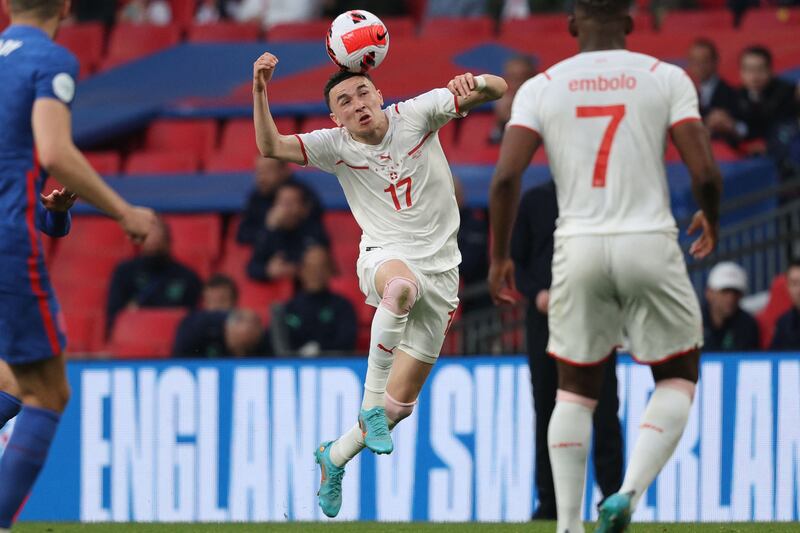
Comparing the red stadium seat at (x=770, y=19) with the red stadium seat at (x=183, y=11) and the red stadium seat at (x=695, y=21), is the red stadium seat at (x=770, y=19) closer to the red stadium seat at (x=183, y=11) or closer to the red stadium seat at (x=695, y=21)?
the red stadium seat at (x=695, y=21)

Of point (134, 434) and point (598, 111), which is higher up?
point (598, 111)

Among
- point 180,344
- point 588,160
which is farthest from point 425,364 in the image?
point 180,344

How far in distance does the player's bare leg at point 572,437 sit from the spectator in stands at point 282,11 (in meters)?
11.8

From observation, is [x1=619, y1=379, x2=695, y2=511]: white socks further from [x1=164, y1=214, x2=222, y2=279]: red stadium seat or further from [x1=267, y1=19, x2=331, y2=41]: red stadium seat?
[x1=267, y1=19, x2=331, y2=41]: red stadium seat

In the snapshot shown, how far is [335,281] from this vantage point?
1279 cm

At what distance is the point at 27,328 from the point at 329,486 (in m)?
2.37

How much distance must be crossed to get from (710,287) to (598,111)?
5267mm

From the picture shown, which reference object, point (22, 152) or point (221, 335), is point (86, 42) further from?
point (22, 152)

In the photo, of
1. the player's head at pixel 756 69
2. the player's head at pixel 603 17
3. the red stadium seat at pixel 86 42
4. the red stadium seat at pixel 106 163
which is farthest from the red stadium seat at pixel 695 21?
the player's head at pixel 603 17

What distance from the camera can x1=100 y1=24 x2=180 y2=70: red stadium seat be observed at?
17938mm

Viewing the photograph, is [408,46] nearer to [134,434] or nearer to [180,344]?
[180,344]

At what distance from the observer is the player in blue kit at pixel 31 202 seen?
224 inches

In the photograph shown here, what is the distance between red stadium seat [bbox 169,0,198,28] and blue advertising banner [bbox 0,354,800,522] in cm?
891

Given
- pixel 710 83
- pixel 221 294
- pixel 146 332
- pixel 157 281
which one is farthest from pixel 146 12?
pixel 710 83
